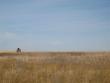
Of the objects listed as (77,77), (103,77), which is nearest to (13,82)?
(77,77)

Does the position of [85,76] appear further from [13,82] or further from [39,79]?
[13,82]

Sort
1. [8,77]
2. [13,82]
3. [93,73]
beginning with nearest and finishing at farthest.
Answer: [13,82]
[8,77]
[93,73]

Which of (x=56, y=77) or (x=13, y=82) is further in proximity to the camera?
(x=56, y=77)

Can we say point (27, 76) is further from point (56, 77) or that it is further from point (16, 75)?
point (56, 77)

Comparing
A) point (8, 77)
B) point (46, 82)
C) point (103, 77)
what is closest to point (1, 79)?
point (8, 77)

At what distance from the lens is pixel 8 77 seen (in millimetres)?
12047

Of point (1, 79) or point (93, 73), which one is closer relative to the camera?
point (1, 79)

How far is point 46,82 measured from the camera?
11.3 m

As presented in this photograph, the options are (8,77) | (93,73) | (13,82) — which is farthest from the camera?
(93,73)

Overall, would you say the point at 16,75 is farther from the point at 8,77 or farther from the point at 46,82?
the point at 46,82

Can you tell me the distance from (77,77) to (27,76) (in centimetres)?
230

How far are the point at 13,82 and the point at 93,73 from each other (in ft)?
13.7

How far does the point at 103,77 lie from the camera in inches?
482

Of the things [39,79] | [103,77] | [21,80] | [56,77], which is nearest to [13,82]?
[21,80]
